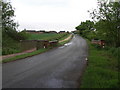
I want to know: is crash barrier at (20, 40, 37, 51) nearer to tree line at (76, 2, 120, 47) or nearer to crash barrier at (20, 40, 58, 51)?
crash barrier at (20, 40, 58, 51)

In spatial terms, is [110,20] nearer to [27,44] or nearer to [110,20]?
[110,20]

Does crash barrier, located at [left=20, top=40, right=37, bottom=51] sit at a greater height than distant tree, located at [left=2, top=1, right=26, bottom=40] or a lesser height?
lesser

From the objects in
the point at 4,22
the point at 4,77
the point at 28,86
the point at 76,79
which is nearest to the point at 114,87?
the point at 76,79

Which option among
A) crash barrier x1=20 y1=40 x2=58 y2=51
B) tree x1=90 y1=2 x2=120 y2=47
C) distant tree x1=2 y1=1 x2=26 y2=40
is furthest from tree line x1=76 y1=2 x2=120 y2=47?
distant tree x1=2 y1=1 x2=26 y2=40

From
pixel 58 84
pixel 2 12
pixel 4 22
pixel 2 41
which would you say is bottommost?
pixel 58 84

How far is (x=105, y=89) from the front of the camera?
21.1ft

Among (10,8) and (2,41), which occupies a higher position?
(10,8)

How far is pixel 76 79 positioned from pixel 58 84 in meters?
1.29

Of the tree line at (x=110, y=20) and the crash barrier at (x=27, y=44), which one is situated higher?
the tree line at (x=110, y=20)

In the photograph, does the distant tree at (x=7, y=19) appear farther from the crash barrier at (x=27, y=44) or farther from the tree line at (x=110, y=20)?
the tree line at (x=110, y=20)

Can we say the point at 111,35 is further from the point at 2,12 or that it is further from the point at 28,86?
the point at 2,12

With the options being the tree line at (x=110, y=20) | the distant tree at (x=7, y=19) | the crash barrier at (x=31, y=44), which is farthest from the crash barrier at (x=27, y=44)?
the tree line at (x=110, y=20)

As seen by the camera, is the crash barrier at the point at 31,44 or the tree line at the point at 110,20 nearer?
the tree line at the point at 110,20

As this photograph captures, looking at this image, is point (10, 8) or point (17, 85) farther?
point (10, 8)
